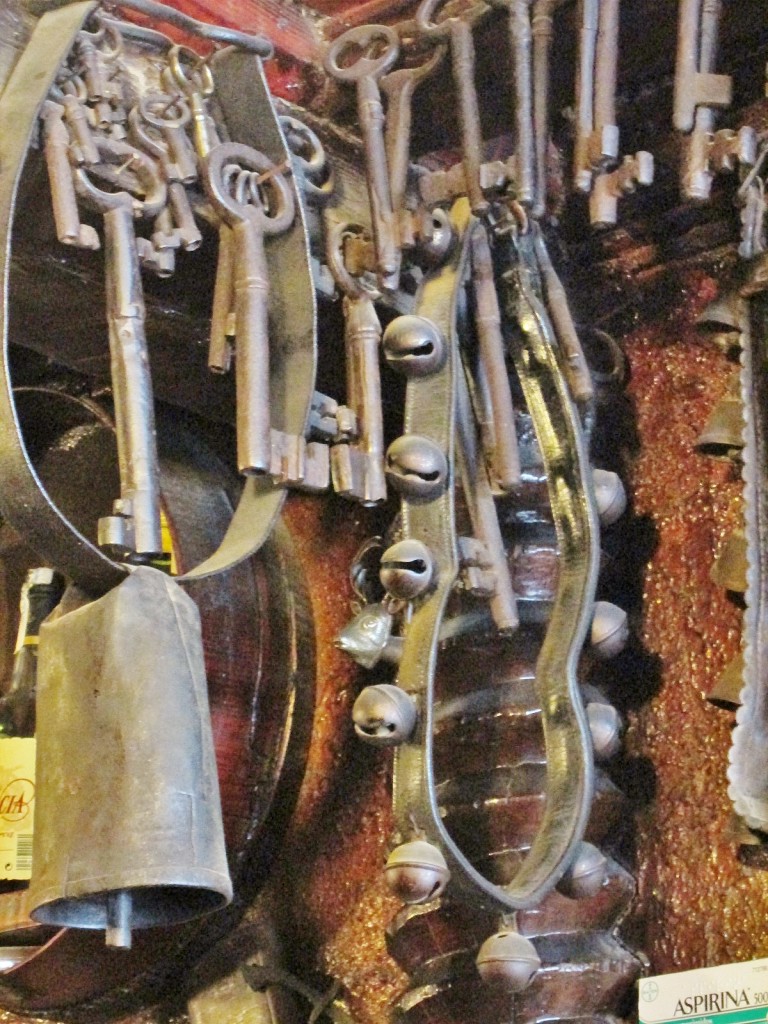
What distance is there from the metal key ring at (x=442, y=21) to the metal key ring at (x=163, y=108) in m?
0.21

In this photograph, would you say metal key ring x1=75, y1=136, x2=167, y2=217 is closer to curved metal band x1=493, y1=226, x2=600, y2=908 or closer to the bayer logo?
curved metal band x1=493, y1=226, x2=600, y2=908

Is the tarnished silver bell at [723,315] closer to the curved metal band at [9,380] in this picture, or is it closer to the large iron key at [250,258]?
the large iron key at [250,258]

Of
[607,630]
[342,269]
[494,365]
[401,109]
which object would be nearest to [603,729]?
[607,630]

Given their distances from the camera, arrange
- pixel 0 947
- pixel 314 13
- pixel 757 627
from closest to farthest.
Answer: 1. pixel 757 627
2. pixel 0 947
3. pixel 314 13

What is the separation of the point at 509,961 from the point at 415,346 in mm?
425

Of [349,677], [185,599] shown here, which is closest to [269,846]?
[349,677]

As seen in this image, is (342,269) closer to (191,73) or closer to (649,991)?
(191,73)

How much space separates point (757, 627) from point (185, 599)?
395 mm

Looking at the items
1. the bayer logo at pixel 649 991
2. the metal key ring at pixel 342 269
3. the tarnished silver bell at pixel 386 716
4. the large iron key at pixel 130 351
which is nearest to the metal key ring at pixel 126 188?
the large iron key at pixel 130 351

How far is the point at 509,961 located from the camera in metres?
0.84

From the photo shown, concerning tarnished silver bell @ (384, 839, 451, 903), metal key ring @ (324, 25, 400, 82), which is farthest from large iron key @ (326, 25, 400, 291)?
tarnished silver bell @ (384, 839, 451, 903)

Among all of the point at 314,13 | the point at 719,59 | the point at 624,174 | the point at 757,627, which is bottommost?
the point at 757,627

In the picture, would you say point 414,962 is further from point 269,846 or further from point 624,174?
point 624,174

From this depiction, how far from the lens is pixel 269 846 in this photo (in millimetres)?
1173
